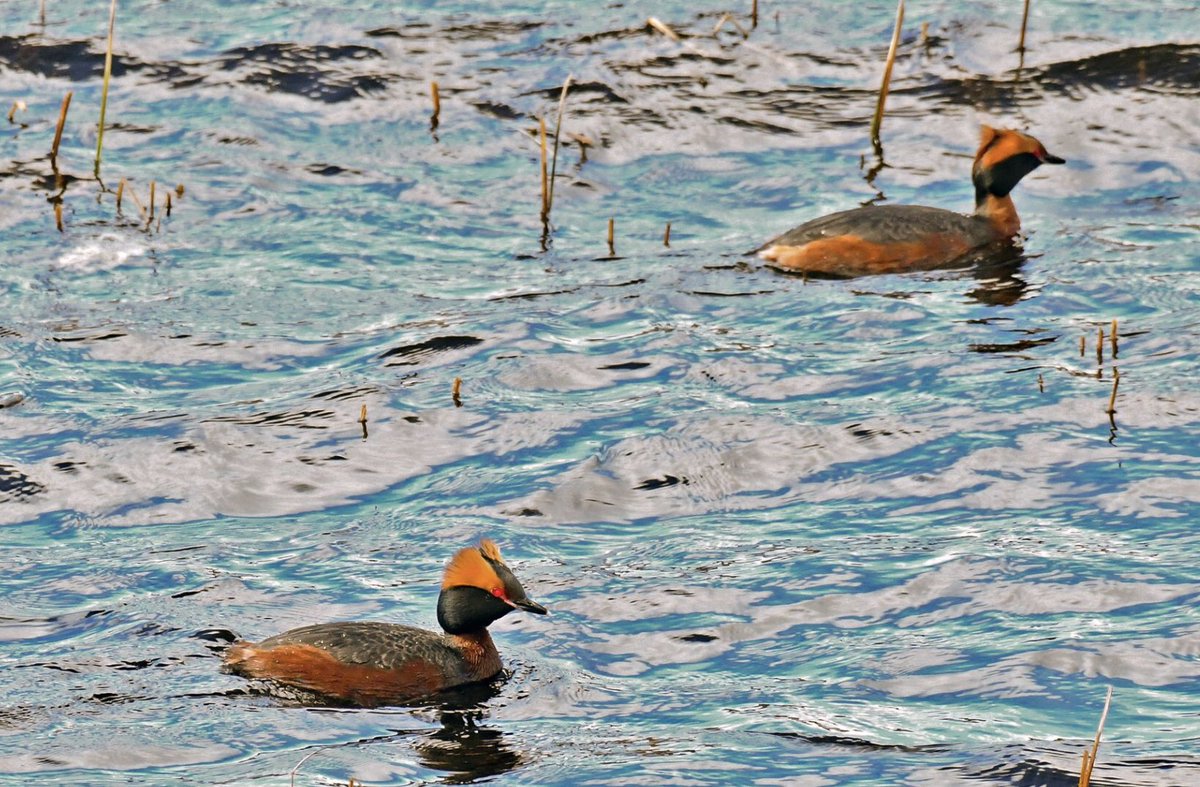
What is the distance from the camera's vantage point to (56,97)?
18672 mm

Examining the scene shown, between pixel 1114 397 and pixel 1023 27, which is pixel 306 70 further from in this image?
pixel 1114 397

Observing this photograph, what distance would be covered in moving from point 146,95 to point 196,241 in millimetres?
3384

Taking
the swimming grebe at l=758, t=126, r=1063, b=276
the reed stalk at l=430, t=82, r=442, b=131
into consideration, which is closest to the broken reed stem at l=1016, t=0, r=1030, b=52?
the swimming grebe at l=758, t=126, r=1063, b=276

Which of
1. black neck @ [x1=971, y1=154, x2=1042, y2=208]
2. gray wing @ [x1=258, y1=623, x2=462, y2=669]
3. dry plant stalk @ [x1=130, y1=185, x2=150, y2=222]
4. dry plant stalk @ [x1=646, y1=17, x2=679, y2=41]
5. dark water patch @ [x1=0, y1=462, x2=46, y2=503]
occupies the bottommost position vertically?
gray wing @ [x1=258, y1=623, x2=462, y2=669]

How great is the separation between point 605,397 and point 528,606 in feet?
11.3

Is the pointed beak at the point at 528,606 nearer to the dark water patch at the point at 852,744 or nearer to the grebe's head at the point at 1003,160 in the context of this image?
the dark water patch at the point at 852,744

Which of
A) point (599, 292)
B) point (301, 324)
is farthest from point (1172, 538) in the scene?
point (301, 324)

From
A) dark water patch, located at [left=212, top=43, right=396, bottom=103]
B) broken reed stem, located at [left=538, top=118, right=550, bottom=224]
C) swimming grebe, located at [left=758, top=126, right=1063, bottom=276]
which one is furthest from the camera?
dark water patch, located at [left=212, top=43, right=396, bottom=103]

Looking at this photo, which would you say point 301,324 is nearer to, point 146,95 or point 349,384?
point 349,384

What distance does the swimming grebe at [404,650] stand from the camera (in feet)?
32.0

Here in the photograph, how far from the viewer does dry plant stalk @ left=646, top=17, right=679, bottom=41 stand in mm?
19641

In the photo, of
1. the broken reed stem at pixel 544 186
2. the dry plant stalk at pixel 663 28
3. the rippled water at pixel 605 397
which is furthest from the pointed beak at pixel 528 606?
the dry plant stalk at pixel 663 28

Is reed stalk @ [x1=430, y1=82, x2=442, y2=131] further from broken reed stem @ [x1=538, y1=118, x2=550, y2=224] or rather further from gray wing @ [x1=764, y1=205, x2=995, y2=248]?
gray wing @ [x1=764, y1=205, x2=995, y2=248]

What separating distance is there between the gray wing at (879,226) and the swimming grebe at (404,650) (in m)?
5.98
